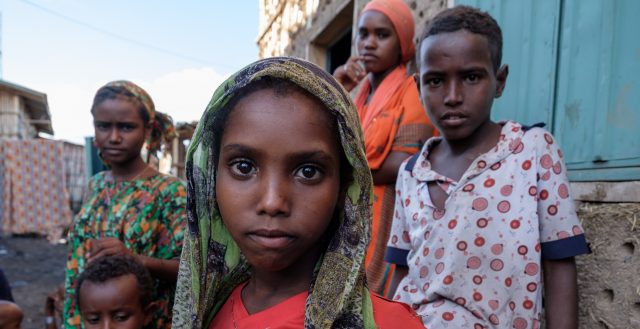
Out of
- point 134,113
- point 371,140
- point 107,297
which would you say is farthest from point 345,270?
point 134,113

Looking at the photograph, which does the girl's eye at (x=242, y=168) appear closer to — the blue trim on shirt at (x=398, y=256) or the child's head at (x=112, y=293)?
the blue trim on shirt at (x=398, y=256)

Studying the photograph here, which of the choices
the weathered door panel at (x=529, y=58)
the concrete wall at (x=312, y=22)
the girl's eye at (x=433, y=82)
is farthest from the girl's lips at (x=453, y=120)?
the concrete wall at (x=312, y=22)

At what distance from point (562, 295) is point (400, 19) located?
5.66ft

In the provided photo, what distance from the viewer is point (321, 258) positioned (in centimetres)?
104

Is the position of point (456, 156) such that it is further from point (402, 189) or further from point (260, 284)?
point (260, 284)

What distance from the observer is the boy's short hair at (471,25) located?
5.18 feet

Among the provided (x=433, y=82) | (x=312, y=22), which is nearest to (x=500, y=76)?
(x=433, y=82)

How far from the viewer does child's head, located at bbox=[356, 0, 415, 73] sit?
2.52m

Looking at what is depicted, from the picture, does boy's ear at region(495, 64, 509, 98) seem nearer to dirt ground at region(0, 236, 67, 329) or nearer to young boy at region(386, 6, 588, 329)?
young boy at region(386, 6, 588, 329)

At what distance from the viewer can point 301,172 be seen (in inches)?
37.4

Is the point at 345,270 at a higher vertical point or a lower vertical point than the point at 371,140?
lower

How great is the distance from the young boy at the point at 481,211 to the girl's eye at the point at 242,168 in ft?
2.49

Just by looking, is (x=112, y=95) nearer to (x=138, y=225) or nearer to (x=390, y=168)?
(x=138, y=225)

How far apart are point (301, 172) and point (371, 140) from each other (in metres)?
1.27
